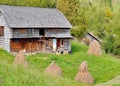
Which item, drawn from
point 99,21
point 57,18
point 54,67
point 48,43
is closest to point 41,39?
point 48,43

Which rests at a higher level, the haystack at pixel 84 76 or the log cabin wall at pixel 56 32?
the log cabin wall at pixel 56 32

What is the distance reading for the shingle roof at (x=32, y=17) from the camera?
182 feet

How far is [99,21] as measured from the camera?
91.8m

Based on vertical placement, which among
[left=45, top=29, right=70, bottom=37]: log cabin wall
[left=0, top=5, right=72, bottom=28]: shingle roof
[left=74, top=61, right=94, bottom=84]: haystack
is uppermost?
[left=0, top=5, right=72, bottom=28]: shingle roof

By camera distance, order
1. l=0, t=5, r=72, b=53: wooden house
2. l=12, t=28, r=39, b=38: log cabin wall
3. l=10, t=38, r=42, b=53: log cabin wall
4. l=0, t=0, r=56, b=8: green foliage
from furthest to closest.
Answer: l=0, t=0, r=56, b=8: green foliage → l=10, t=38, r=42, b=53: log cabin wall → l=0, t=5, r=72, b=53: wooden house → l=12, t=28, r=39, b=38: log cabin wall

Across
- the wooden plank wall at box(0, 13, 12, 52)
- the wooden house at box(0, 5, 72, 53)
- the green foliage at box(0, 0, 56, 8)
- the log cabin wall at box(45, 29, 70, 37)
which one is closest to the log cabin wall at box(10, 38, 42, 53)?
the wooden house at box(0, 5, 72, 53)

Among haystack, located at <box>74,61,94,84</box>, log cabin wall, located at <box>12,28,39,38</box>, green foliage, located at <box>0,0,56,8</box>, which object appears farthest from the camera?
green foliage, located at <box>0,0,56,8</box>

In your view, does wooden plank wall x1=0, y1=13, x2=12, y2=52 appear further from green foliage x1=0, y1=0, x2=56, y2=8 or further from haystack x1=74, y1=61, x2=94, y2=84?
green foliage x1=0, y1=0, x2=56, y2=8

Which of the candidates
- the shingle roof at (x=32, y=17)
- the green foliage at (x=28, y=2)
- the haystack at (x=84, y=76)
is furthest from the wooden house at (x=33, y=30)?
the green foliage at (x=28, y=2)

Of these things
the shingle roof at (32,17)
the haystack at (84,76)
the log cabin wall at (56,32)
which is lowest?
the haystack at (84,76)

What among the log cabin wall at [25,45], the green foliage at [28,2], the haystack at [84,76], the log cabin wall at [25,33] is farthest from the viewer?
the green foliage at [28,2]

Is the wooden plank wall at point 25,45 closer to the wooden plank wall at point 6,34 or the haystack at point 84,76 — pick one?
the wooden plank wall at point 6,34

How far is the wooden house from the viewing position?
55.2m

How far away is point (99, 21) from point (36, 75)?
246 ft
